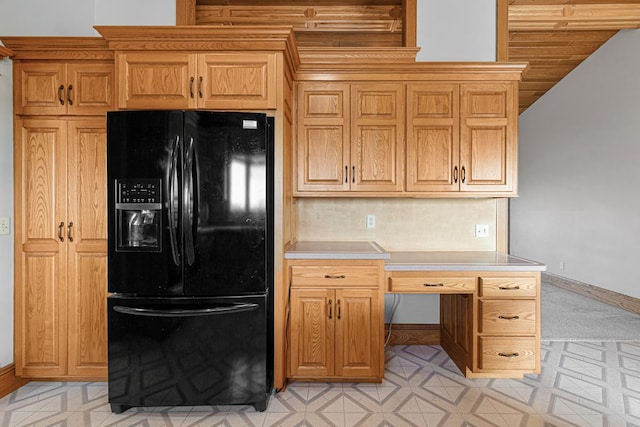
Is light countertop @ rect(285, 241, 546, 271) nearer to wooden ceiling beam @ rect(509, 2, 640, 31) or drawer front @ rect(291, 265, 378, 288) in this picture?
drawer front @ rect(291, 265, 378, 288)

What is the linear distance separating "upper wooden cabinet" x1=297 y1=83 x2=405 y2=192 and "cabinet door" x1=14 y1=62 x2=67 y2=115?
1.55 metres

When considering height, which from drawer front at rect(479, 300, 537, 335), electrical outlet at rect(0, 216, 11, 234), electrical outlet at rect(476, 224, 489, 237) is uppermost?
electrical outlet at rect(0, 216, 11, 234)

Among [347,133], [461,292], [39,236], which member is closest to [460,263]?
[461,292]

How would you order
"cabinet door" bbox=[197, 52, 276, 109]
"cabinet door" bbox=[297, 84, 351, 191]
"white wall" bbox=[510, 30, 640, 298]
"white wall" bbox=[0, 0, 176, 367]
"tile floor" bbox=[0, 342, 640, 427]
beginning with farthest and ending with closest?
1. "white wall" bbox=[510, 30, 640, 298]
2. "cabinet door" bbox=[297, 84, 351, 191]
3. "white wall" bbox=[0, 0, 176, 367]
4. "cabinet door" bbox=[197, 52, 276, 109]
5. "tile floor" bbox=[0, 342, 640, 427]

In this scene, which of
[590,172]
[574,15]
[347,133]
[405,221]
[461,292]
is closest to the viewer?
[461,292]

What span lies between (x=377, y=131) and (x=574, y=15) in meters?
2.99

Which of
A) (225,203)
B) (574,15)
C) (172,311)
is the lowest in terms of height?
(172,311)

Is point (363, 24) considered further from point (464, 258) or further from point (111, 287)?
point (111, 287)

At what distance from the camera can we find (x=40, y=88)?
2.31 metres

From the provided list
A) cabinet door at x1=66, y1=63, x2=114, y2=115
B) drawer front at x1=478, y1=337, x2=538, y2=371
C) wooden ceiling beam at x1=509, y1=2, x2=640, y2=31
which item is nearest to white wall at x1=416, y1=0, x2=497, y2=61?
wooden ceiling beam at x1=509, y1=2, x2=640, y2=31

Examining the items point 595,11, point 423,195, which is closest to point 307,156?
point 423,195

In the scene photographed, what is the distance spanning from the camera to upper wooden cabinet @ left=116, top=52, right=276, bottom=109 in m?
2.16

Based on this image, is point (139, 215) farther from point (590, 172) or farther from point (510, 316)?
point (590, 172)

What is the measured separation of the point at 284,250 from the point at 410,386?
4.02 feet
